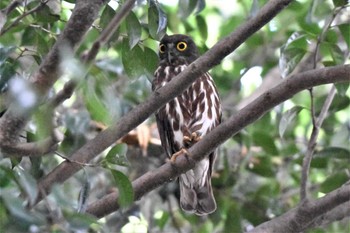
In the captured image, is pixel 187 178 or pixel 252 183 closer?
pixel 187 178

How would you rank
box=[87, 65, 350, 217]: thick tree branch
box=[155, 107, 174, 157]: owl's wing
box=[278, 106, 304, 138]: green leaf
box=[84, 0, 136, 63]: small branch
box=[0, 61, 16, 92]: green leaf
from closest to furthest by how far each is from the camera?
box=[84, 0, 136, 63]: small branch
box=[0, 61, 16, 92]: green leaf
box=[87, 65, 350, 217]: thick tree branch
box=[278, 106, 304, 138]: green leaf
box=[155, 107, 174, 157]: owl's wing

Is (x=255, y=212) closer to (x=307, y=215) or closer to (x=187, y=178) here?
(x=187, y=178)

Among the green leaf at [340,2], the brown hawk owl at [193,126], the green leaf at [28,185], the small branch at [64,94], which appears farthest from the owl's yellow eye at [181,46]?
the small branch at [64,94]

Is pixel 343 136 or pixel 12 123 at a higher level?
pixel 12 123

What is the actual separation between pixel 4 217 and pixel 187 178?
260cm

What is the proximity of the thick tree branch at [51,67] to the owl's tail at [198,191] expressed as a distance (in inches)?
76.1

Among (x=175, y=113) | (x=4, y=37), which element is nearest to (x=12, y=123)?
(x=4, y=37)

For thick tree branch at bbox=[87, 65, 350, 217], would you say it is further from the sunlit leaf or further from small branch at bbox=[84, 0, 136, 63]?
the sunlit leaf

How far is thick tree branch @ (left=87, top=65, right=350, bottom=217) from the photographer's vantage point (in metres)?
3.04

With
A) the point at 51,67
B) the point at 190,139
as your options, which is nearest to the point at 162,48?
the point at 190,139

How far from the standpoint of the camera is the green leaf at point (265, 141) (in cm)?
514

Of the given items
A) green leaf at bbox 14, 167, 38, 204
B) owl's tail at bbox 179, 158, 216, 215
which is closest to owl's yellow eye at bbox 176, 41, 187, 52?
owl's tail at bbox 179, 158, 216, 215

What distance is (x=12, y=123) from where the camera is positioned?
261 centimetres

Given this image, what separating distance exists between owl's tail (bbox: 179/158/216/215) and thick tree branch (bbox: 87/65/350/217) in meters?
1.06
